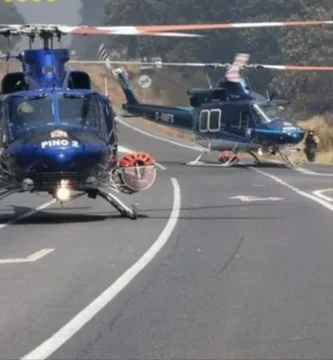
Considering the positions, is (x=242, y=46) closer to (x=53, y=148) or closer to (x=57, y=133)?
(x=57, y=133)

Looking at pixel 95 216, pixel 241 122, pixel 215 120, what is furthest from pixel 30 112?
pixel 215 120

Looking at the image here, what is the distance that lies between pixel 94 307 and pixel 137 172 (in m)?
9.60

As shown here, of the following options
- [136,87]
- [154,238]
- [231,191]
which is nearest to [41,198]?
[231,191]

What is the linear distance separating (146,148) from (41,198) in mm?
31808

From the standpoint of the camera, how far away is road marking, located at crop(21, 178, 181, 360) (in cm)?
878

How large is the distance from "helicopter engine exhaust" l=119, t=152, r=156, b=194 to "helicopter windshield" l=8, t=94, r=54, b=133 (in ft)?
5.46

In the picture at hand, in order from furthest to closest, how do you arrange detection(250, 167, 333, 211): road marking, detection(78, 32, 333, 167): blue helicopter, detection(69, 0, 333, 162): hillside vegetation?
1. detection(69, 0, 333, 162): hillside vegetation
2. detection(78, 32, 333, 167): blue helicopter
3. detection(250, 167, 333, 211): road marking

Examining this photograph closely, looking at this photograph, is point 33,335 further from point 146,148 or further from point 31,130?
point 146,148

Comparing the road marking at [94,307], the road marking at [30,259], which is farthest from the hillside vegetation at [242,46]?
the road marking at [30,259]

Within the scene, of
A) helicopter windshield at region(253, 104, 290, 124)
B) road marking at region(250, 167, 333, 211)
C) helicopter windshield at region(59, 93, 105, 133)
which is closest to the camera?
helicopter windshield at region(59, 93, 105, 133)

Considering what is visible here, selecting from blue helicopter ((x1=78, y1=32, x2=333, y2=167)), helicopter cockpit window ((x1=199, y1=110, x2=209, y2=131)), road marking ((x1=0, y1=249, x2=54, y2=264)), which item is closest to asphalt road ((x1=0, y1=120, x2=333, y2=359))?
road marking ((x1=0, y1=249, x2=54, y2=264))

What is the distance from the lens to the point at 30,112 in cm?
1958

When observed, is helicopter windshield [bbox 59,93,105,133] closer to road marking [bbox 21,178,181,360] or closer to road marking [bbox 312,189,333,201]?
road marking [bbox 21,178,181,360]

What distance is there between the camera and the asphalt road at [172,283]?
9039 millimetres
